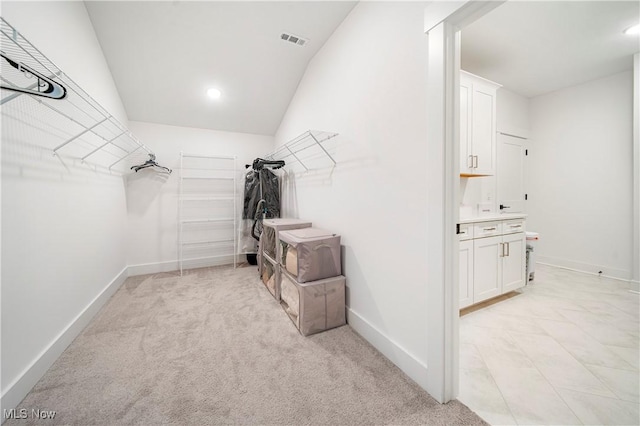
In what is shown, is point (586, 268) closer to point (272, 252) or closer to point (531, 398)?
→ point (531, 398)

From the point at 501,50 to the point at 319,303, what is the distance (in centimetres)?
328

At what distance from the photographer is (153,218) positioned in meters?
3.43

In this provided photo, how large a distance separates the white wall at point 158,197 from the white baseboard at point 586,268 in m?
5.59

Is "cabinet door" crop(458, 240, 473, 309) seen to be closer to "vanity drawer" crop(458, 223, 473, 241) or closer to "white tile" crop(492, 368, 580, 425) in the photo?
"vanity drawer" crop(458, 223, 473, 241)

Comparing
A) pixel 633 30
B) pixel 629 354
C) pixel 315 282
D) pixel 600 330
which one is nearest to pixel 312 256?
pixel 315 282

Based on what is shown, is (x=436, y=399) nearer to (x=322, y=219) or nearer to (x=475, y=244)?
(x=475, y=244)

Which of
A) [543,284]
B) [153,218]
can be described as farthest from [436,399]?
[153,218]

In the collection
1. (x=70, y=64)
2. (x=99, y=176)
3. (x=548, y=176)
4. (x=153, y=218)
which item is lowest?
(x=153, y=218)

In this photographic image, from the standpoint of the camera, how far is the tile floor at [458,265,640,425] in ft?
4.02

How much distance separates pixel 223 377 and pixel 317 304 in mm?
789

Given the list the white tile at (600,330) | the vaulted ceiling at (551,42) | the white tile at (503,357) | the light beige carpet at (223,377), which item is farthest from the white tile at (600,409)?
the vaulted ceiling at (551,42)

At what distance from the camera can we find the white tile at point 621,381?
1307mm

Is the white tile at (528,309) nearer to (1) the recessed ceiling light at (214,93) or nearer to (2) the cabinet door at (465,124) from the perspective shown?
(2) the cabinet door at (465,124)

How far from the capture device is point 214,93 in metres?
3.06
